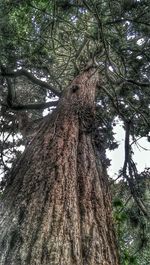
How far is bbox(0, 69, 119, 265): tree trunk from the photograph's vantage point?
1.94 meters

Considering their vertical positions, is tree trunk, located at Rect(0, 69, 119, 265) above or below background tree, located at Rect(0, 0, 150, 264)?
below

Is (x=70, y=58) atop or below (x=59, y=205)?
atop

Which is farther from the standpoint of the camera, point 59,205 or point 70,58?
point 70,58

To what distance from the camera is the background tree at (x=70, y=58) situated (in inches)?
221

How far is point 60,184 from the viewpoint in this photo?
8.53ft

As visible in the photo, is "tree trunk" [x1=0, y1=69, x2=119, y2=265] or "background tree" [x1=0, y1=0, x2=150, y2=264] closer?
"tree trunk" [x1=0, y1=69, x2=119, y2=265]

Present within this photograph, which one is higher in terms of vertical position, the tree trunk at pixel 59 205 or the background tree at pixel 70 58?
the background tree at pixel 70 58

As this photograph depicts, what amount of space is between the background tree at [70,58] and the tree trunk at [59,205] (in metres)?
1.57

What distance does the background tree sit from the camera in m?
5.62

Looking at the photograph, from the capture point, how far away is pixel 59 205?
2.33m

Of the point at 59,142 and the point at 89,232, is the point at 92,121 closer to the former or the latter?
the point at 59,142

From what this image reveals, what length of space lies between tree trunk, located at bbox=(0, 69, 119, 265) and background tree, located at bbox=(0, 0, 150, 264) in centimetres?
157

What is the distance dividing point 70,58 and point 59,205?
440 cm

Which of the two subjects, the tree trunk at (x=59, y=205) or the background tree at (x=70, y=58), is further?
the background tree at (x=70, y=58)
